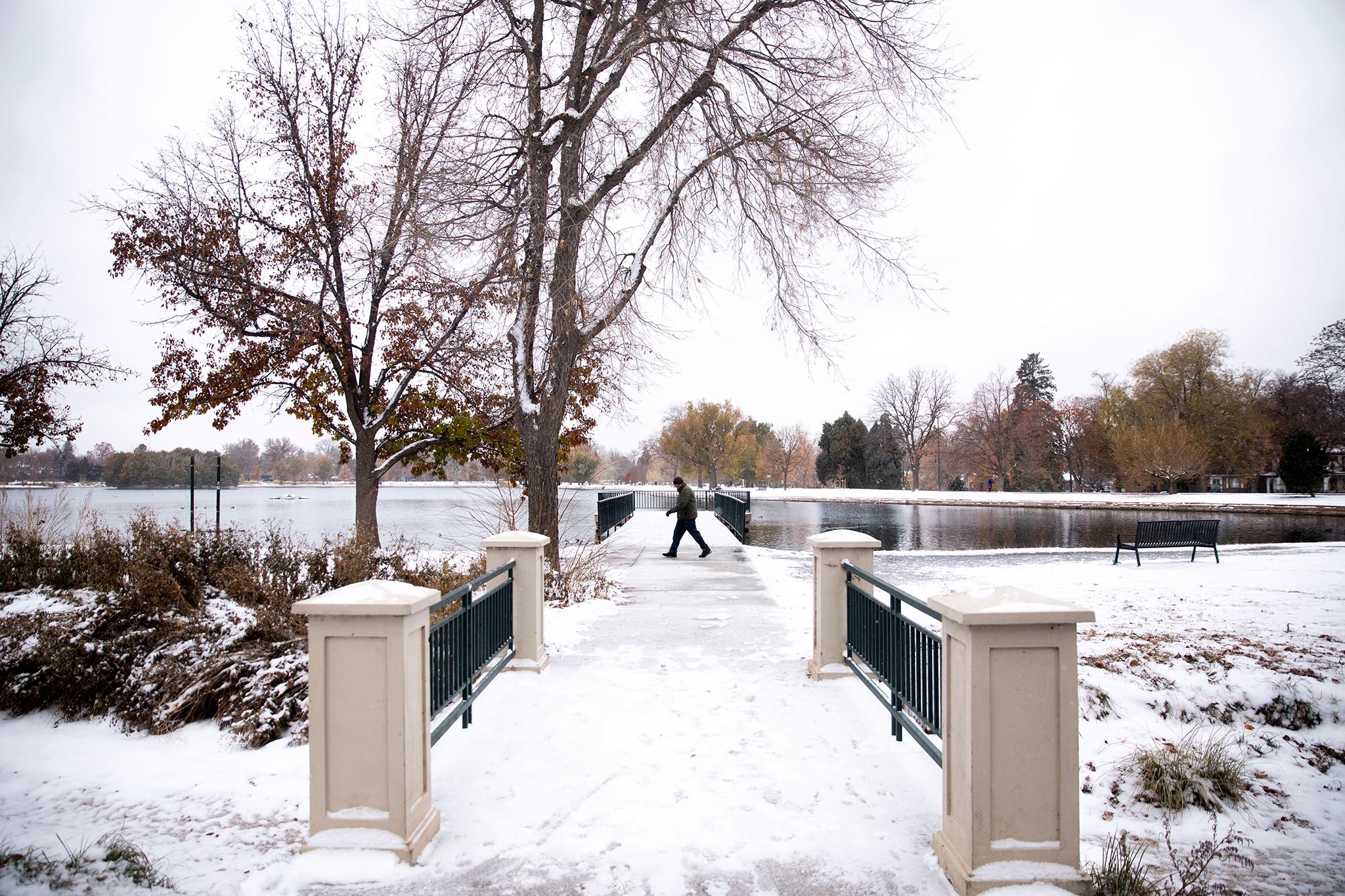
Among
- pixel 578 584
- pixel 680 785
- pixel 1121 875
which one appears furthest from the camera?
pixel 578 584

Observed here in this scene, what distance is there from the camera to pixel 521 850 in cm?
304

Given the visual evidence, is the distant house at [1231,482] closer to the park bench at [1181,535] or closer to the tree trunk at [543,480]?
the park bench at [1181,535]

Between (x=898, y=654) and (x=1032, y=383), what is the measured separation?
231ft

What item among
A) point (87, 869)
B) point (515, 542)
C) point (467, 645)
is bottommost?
point (87, 869)

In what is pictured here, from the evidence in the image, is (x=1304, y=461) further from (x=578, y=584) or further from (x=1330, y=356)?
(x=578, y=584)

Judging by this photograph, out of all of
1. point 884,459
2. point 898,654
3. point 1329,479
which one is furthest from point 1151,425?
point 898,654

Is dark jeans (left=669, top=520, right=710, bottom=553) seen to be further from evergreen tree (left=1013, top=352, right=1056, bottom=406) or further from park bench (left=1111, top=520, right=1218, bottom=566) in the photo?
evergreen tree (left=1013, top=352, right=1056, bottom=406)

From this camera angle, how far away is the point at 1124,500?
137ft

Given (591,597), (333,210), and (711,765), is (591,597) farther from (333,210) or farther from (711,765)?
(333,210)

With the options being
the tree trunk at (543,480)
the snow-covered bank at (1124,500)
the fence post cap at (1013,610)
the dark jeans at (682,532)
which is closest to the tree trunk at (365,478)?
the tree trunk at (543,480)

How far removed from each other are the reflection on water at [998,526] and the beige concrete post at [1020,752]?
648 inches

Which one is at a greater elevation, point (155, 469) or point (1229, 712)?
point (155, 469)

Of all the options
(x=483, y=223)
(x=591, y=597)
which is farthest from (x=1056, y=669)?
(x=483, y=223)

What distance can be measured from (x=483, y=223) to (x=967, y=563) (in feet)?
38.9
